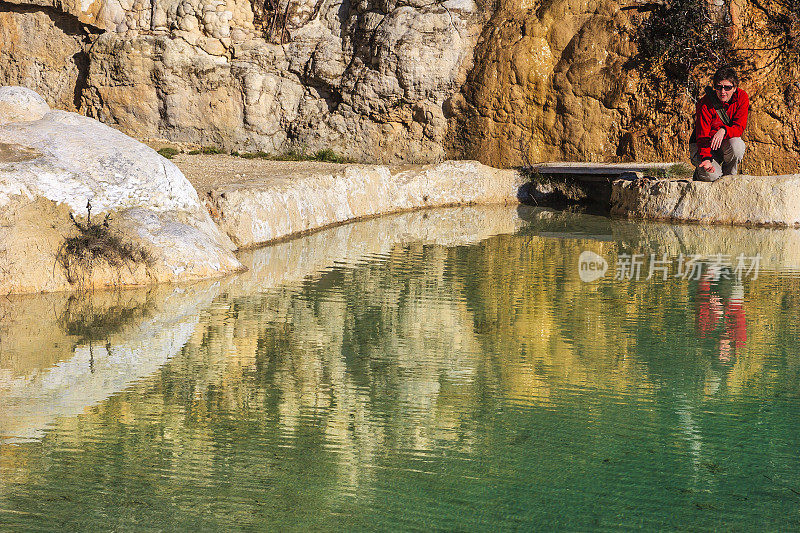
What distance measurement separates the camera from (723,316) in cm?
554

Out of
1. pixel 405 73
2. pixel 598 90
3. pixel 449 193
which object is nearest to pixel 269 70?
pixel 405 73

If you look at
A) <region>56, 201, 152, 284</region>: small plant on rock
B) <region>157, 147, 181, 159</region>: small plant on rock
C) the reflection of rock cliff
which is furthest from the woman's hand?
<region>157, 147, 181, 159</region>: small plant on rock

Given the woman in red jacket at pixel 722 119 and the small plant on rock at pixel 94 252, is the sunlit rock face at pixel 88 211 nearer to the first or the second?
the small plant on rock at pixel 94 252

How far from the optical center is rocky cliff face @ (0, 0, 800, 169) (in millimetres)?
12797

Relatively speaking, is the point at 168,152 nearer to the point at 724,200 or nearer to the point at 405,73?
the point at 405,73

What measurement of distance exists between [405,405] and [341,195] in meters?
6.05

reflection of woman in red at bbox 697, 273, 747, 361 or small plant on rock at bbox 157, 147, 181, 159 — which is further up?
small plant on rock at bbox 157, 147, 181, 159

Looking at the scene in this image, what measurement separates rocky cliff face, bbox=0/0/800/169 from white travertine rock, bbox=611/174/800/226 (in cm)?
303

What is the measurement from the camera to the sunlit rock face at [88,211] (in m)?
5.96

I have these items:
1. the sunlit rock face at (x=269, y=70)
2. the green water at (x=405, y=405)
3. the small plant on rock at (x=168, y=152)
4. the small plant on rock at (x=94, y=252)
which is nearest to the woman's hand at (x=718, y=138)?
the green water at (x=405, y=405)

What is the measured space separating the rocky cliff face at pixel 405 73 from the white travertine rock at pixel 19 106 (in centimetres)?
655

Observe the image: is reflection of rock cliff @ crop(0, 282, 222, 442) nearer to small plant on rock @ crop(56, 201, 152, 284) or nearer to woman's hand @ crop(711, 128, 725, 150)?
small plant on rock @ crop(56, 201, 152, 284)

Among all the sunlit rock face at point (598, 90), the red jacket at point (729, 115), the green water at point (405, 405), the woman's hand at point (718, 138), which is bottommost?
the green water at point (405, 405)

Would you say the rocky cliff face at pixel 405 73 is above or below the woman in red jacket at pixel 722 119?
above
